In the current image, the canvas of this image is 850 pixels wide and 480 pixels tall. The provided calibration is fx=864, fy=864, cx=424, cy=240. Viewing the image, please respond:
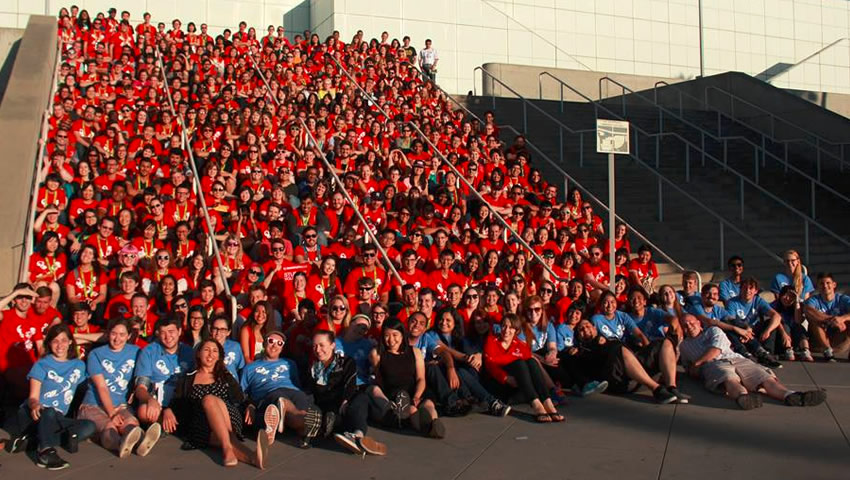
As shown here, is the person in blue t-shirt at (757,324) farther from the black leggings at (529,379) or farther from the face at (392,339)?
the face at (392,339)

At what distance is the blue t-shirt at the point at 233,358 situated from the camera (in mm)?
7049

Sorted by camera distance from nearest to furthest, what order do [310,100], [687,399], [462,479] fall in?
[462,479] < [687,399] < [310,100]

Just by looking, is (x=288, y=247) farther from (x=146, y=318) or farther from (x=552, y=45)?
(x=552, y=45)

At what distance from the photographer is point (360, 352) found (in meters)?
7.50

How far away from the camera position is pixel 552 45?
2634 centimetres

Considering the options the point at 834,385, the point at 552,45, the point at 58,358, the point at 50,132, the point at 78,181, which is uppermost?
the point at 552,45

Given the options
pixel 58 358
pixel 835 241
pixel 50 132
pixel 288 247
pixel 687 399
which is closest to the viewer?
pixel 58 358

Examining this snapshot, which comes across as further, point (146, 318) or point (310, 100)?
point (310, 100)

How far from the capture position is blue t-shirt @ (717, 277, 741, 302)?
32.9 ft

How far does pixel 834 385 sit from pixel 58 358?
6.67m

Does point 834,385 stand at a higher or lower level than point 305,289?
lower

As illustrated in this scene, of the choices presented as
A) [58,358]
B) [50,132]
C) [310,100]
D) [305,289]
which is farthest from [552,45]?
[58,358]

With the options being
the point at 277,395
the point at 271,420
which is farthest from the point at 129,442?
the point at 277,395

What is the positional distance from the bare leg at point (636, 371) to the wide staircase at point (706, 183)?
18.3ft
